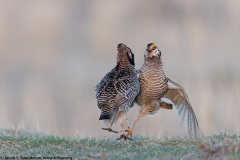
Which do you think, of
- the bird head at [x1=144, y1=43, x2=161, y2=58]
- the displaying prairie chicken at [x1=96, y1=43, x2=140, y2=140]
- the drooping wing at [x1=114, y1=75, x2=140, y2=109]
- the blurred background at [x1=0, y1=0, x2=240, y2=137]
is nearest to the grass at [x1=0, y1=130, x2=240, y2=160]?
the displaying prairie chicken at [x1=96, y1=43, x2=140, y2=140]

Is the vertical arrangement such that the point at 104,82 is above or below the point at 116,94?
above

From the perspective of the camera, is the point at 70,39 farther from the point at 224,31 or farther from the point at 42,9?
the point at 224,31

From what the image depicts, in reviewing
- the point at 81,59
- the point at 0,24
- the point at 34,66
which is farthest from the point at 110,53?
the point at 0,24

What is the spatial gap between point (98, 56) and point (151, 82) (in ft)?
32.0

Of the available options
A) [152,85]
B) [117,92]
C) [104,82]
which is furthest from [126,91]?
[152,85]

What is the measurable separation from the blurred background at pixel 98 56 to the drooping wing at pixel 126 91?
2.59 metres

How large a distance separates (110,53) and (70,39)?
1.83 m

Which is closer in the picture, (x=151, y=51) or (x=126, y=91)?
(x=126, y=91)

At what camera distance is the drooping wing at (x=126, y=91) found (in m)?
9.84

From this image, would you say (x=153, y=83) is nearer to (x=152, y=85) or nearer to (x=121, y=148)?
(x=152, y=85)

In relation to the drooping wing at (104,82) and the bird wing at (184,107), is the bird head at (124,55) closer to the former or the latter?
the drooping wing at (104,82)

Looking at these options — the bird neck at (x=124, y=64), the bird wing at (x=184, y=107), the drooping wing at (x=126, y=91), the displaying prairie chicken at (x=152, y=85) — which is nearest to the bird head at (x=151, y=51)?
the displaying prairie chicken at (x=152, y=85)

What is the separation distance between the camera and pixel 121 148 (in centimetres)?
918

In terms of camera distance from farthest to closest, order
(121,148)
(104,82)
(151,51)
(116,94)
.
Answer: (151,51), (104,82), (116,94), (121,148)
